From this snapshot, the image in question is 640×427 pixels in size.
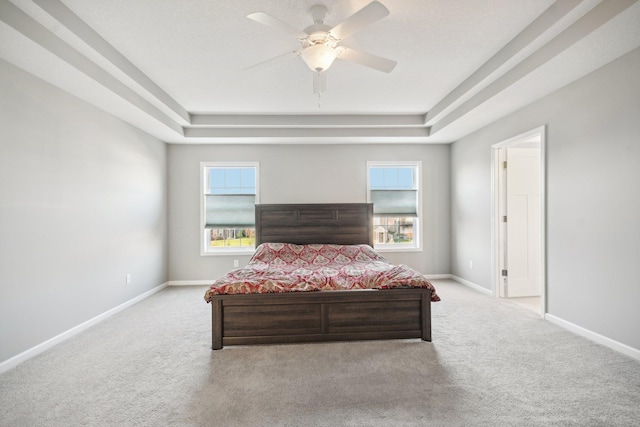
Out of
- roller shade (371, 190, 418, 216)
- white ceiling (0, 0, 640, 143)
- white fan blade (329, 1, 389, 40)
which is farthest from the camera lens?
roller shade (371, 190, 418, 216)

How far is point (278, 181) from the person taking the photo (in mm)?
5355

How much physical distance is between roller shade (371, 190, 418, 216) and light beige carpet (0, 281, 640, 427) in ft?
8.49

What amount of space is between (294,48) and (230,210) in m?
3.18

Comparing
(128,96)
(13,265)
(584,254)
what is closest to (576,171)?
(584,254)

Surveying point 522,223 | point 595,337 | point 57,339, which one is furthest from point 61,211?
point 522,223

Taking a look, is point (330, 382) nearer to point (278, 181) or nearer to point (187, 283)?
point (278, 181)

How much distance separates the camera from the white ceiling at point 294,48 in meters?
2.25

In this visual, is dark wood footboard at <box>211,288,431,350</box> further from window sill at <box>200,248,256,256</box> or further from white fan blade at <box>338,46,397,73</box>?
window sill at <box>200,248,256,256</box>

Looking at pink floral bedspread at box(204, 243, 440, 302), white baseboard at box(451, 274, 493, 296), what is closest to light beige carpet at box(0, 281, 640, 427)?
pink floral bedspread at box(204, 243, 440, 302)

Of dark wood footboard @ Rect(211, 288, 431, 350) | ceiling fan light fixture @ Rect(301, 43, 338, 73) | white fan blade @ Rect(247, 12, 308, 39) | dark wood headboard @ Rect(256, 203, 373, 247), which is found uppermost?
white fan blade @ Rect(247, 12, 308, 39)

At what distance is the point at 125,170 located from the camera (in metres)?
4.11

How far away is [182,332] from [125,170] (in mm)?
2329

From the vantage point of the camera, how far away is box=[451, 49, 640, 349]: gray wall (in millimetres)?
2553

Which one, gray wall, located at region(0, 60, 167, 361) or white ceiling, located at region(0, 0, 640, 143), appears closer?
white ceiling, located at region(0, 0, 640, 143)
